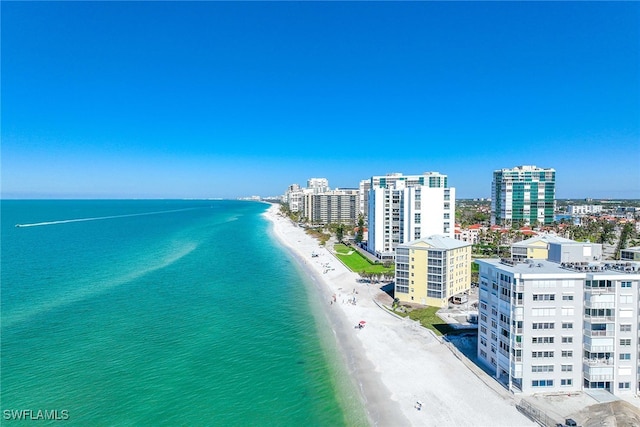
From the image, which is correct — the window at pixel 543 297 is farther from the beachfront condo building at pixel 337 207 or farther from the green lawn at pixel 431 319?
the beachfront condo building at pixel 337 207

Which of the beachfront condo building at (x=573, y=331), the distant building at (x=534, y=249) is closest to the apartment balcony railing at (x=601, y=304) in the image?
the beachfront condo building at (x=573, y=331)

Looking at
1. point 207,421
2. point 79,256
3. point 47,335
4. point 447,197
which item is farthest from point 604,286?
point 79,256

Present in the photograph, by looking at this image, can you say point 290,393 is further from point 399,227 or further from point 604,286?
point 399,227

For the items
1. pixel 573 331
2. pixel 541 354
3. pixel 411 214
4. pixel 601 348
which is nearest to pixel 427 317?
pixel 541 354

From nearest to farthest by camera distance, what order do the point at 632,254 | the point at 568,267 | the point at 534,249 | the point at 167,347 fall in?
the point at 568,267
the point at 632,254
the point at 167,347
the point at 534,249

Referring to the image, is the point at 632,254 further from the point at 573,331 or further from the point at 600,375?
the point at 600,375
